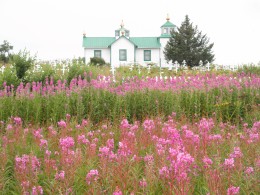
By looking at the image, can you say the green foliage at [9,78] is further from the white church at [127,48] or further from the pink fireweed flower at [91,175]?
the white church at [127,48]

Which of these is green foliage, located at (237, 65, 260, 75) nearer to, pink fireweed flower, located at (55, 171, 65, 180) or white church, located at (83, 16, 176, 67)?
pink fireweed flower, located at (55, 171, 65, 180)

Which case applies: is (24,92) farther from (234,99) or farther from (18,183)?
(18,183)

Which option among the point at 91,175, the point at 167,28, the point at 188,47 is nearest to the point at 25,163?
the point at 91,175

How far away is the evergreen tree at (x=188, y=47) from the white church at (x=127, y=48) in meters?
3.46

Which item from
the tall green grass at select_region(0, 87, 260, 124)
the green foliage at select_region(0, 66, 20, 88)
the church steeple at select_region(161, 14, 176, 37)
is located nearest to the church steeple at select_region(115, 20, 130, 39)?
the church steeple at select_region(161, 14, 176, 37)

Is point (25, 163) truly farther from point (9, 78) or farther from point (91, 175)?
point (9, 78)

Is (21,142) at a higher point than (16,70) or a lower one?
lower

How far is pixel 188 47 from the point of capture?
149 ft

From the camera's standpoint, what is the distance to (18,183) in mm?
4211

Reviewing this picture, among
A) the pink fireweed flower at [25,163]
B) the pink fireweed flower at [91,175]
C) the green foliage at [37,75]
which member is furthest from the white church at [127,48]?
the pink fireweed flower at [91,175]

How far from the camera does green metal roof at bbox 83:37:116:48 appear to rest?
162 ft

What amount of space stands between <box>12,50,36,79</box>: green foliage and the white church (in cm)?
3070

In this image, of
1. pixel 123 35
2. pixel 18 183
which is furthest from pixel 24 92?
pixel 123 35

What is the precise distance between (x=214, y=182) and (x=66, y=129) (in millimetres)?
4025
